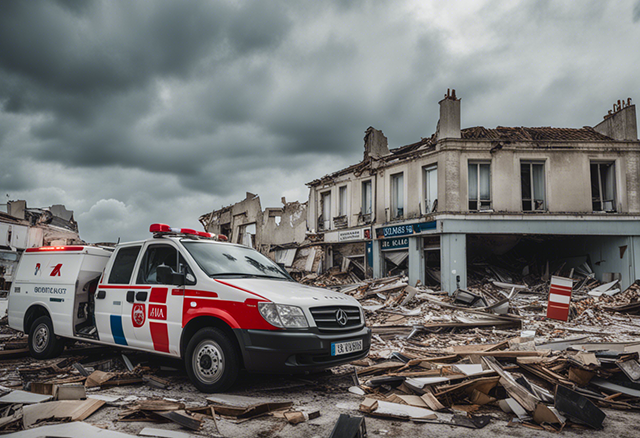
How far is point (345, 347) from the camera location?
200 inches

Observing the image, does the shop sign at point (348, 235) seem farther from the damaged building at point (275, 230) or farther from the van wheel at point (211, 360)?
the van wheel at point (211, 360)

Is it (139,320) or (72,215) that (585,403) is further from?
(72,215)

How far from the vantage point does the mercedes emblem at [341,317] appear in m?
5.17

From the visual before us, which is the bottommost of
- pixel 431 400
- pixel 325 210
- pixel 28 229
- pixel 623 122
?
pixel 431 400

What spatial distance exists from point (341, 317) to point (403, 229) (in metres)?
16.0

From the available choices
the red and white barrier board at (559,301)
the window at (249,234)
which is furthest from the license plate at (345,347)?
the window at (249,234)

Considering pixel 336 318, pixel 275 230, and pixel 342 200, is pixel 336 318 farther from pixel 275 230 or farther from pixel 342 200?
pixel 275 230

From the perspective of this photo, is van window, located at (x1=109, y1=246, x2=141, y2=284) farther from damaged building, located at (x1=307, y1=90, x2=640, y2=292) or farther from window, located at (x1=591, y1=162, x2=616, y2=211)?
window, located at (x1=591, y1=162, x2=616, y2=211)

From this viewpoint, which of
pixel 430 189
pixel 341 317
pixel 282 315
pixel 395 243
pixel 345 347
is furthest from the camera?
pixel 395 243

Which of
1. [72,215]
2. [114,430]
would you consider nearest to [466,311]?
[114,430]

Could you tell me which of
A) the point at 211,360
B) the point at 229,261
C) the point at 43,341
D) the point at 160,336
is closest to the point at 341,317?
the point at 211,360

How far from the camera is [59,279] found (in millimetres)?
7246

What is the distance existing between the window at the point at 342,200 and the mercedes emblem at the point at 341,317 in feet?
63.0

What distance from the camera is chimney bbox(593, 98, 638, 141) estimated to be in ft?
62.1
